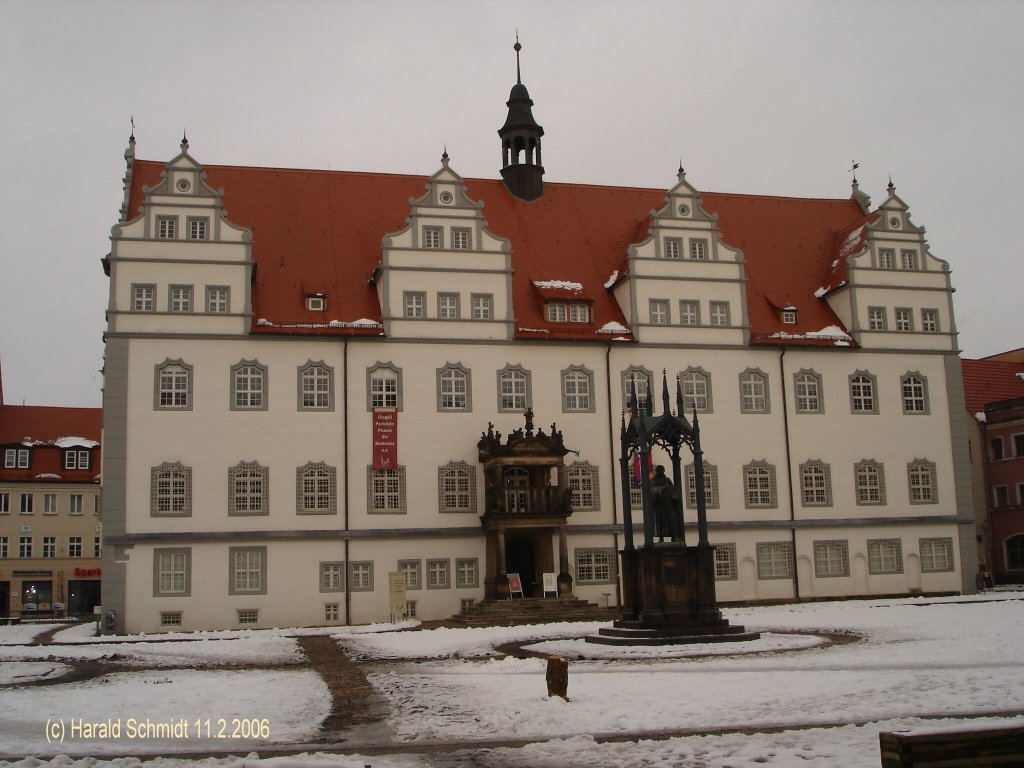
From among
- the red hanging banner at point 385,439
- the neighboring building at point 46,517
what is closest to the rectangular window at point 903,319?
the red hanging banner at point 385,439

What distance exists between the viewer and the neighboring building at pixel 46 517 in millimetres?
58750

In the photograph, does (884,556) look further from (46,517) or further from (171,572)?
(46,517)

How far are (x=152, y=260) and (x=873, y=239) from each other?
26521 millimetres

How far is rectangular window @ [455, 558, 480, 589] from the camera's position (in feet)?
121

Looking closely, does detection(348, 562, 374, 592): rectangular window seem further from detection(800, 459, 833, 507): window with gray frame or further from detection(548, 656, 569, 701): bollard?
detection(548, 656, 569, 701): bollard

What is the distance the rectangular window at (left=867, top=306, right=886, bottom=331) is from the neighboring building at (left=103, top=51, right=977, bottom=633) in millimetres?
121

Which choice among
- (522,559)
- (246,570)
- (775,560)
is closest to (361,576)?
(246,570)

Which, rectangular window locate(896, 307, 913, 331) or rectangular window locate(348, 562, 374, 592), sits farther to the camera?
rectangular window locate(896, 307, 913, 331)

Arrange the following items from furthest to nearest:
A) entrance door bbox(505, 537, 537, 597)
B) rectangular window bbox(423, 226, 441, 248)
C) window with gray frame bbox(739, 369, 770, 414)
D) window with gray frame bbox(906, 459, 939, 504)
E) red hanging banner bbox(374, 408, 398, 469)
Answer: window with gray frame bbox(906, 459, 939, 504), window with gray frame bbox(739, 369, 770, 414), rectangular window bbox(423, 226, 441, 248), entrance door bbox(505, 537, 537, 597), red hanging banner bbox(374, 408, 398, 469)

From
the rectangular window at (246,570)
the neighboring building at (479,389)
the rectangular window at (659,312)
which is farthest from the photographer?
the rectangular window at (659,312)

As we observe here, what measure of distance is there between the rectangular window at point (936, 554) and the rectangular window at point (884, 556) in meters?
0.94

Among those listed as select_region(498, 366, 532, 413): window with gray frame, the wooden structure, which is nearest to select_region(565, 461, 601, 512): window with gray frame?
select_region(498, 366, 532, 413): window with gray frame

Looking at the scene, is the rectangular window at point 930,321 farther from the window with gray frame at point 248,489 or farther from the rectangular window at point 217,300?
the rectangular window at point 217,300

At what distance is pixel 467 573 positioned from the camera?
122 ft
